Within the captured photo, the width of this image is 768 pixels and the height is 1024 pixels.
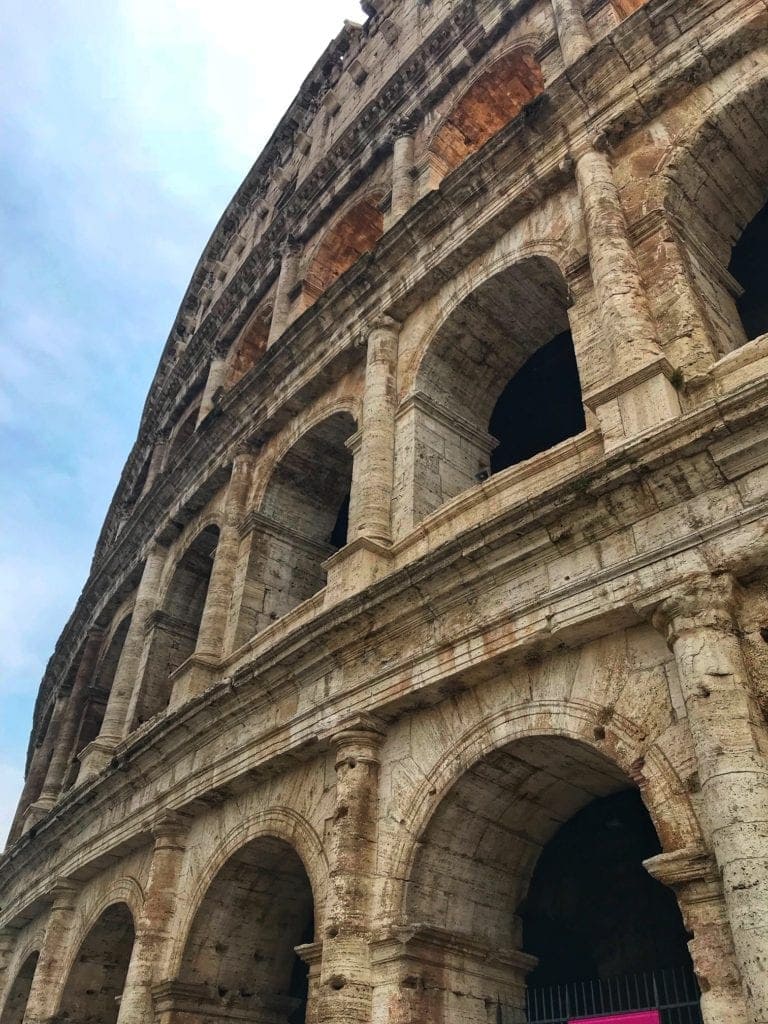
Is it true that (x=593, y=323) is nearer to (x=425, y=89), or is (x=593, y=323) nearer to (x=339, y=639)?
(x=339, y=639)

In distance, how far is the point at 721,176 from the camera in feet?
26.1

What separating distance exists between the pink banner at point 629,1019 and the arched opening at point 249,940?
12.2ft

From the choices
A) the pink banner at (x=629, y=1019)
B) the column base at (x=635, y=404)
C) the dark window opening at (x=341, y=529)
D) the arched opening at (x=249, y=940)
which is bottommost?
the pink banner at (x=629, y=1019)

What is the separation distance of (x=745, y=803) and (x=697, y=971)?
2.93ft

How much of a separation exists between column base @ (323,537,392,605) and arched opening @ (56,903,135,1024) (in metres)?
5.64

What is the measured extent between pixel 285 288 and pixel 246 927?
34.3 feet

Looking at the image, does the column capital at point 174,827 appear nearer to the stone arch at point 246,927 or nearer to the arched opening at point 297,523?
the stone arch at point 246,927

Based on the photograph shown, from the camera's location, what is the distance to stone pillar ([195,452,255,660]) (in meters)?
10.5

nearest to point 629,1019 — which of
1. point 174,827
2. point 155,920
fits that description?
point 155,920

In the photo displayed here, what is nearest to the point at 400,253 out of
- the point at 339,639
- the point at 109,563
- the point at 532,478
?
the point at 532,478

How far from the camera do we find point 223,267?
2206cm

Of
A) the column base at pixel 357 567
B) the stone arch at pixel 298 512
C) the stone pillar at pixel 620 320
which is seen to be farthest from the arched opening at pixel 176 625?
the stone pillar at pixel 620 320

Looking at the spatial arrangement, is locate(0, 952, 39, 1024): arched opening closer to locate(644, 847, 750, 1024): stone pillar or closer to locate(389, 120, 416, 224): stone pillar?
locate(644, 847, 750, 1024): stone pillar

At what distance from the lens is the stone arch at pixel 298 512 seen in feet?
35.7
